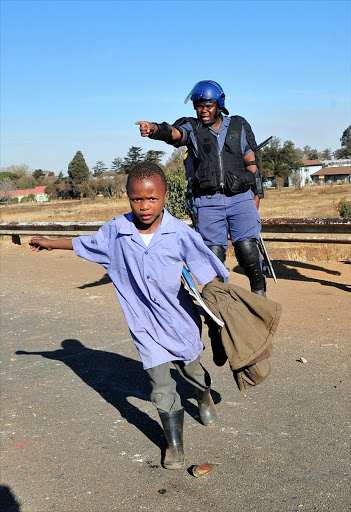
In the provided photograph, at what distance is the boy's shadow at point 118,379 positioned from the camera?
4.46 meters

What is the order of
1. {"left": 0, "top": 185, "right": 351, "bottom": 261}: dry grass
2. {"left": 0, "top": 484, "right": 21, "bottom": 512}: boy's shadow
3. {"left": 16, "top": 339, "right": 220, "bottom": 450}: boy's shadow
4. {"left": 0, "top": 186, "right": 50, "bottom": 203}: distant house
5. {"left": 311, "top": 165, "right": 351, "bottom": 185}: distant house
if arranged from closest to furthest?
{"left": 0, "top": 484, "right": 21, "bottom": 512}: boy's shadow
{"left": 16, "top": 339, "right": 220, "bottom": 450}: boy's shadow
{"left": 0, "top": 185, "right": 351, "bottom": 261}: dry grass
{"left": 0, "top": 186, "right": 50, "bottom": 203}: distant house
{"left": 311, "top": 165, "right": 351, "bottom": 185}: distant house

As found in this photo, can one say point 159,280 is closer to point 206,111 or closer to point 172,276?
point 172,276

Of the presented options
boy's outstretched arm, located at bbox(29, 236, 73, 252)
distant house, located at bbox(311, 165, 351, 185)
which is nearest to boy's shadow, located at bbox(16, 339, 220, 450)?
boy's outstretched arm, located at bbox(29, 236, 73, 252)

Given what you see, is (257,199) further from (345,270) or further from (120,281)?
(345,270)

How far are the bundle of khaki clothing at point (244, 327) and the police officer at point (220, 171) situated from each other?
7.47ft

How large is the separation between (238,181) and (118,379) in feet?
6.87

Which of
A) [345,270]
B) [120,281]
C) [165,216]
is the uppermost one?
[165,216]

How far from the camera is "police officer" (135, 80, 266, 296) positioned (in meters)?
5.87

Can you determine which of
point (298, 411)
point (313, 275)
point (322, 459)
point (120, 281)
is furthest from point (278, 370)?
point (313, 275)

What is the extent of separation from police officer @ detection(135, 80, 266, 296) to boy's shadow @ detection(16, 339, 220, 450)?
1.38 meters

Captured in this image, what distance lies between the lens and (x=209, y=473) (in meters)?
3.60

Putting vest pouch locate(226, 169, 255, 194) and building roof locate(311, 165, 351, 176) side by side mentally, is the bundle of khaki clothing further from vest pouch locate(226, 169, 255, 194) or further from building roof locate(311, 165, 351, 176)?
building roof locate(311, 165, 351, 176)

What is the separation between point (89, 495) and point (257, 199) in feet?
12.3

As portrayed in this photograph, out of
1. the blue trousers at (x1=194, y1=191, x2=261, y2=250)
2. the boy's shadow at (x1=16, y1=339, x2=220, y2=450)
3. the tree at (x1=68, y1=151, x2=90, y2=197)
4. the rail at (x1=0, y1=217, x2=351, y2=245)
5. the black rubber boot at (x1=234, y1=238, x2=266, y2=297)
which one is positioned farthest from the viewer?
the tree at (x1=68, y1=151, x2=90, y2=197)
